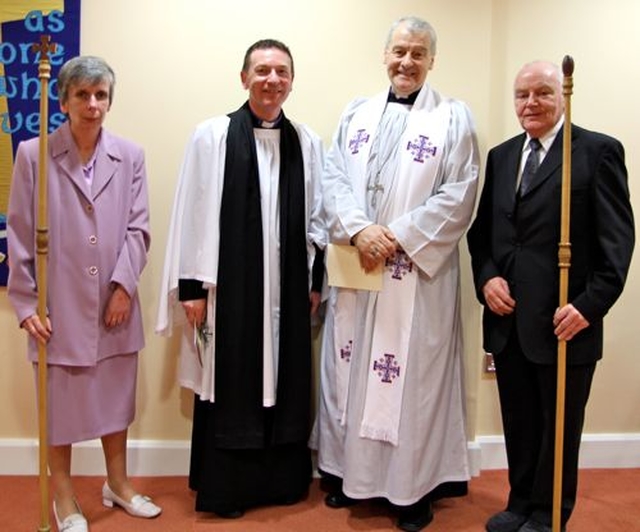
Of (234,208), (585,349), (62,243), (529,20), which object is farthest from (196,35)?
(585,349)

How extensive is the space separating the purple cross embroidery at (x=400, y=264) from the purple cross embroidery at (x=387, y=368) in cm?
32

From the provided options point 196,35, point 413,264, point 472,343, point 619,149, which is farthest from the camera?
point 472,343

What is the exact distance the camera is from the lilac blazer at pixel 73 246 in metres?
2.47

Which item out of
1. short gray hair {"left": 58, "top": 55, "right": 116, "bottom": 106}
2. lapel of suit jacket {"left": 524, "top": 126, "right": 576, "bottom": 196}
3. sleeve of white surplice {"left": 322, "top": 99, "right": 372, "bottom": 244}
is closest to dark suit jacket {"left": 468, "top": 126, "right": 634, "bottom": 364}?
lapel of suit jacket {"left": 524, "top": 126, "right": 576, "bottom": 196}

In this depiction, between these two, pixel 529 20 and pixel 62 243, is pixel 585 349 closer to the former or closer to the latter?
pixel 529 20

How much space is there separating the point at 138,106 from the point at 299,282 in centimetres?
112

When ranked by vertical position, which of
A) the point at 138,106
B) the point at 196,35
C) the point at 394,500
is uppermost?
the point at 196,35

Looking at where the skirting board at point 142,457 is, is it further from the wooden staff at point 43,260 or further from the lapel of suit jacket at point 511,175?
the lapel of suit jacket at point 511,175

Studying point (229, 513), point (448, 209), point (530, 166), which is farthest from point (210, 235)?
point (530, 166)

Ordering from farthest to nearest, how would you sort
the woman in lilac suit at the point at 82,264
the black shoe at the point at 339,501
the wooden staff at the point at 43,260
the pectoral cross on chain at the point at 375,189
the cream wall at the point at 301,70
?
1. the cream wall at the point at 301,70
2. the black shoe at the point at 339,501
3. the pectoral cross on chain at the point at 375,189
4. the woman in lilac suit at the point at 82,264
5. the wooden staff at the point at 43,260

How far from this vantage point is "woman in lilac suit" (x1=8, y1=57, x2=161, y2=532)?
2.47 metres

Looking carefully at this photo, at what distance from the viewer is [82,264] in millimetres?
2527

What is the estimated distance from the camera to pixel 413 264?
2652 mm

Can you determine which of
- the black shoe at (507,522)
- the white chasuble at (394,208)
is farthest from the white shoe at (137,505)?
the black shoe at (507,522)
